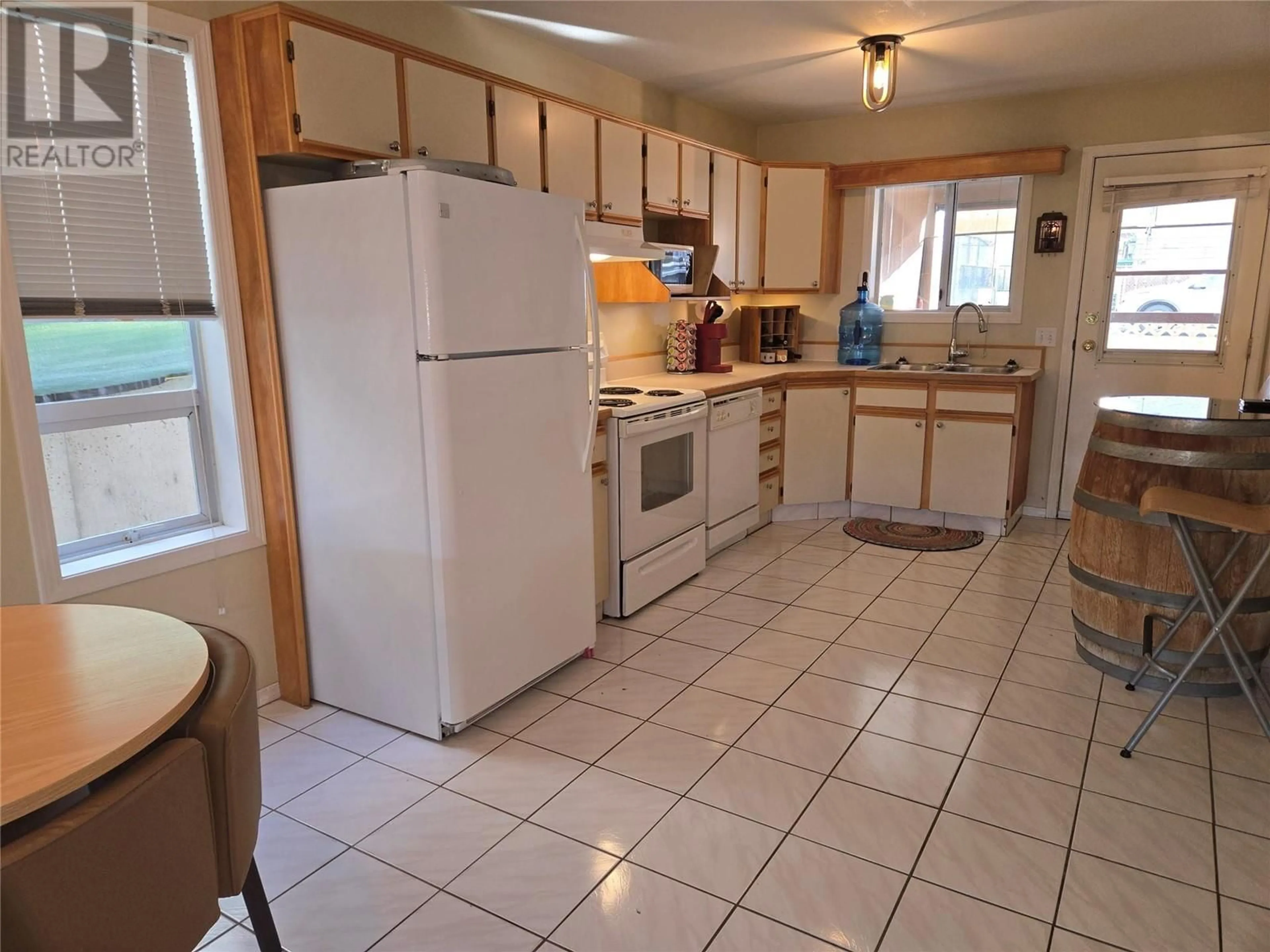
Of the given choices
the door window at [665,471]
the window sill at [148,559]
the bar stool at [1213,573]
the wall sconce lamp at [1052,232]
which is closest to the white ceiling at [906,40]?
the wall sconce lamp at [1052,232]

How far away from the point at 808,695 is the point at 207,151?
2.56 meters

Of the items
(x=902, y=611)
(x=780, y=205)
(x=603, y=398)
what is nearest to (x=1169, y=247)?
(x=780, y=205)

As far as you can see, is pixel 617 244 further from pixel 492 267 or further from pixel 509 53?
pixel 509 53

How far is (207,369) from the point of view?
2537 millimetres

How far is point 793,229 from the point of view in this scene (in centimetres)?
495

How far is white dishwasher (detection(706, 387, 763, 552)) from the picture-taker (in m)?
3.95

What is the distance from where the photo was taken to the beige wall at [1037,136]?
415 cm

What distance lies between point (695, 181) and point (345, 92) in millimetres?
2187

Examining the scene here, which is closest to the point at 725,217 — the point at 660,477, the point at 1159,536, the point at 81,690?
the point at 660,477

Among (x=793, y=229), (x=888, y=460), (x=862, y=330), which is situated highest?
(x=793, y=229)

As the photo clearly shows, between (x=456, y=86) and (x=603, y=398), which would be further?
(x=603, y=398)

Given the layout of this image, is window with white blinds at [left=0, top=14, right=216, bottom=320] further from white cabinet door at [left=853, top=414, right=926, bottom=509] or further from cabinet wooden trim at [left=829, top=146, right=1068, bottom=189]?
cabinet wooden trim at [left=829, top=146, right=1068, bottom=189]

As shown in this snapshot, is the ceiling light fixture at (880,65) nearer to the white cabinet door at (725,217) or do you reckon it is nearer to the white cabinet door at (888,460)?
the white cabinet door at (725,217)

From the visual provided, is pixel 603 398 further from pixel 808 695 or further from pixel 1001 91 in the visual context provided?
pixel 1001 91
